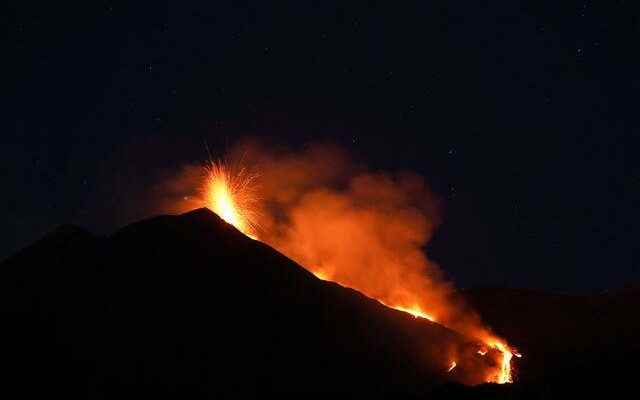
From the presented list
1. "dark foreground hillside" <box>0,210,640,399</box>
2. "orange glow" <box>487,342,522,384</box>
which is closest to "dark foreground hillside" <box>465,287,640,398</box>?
"dark foreground hillside" <box>0,210,640,399</box>

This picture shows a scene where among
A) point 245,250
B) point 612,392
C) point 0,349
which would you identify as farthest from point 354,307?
point 0,349

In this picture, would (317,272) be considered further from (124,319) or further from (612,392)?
(612,392)

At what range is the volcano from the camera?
25.4m

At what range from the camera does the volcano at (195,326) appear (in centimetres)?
2544

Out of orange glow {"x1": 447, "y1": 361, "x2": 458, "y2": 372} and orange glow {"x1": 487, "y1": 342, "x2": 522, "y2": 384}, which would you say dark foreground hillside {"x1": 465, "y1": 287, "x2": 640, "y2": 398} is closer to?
orange glow {"x1": 487, "y1": 342, "x2": 522, "y2": 384}

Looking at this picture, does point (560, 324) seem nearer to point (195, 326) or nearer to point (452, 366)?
point (452, 366)

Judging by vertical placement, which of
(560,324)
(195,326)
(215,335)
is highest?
(560,324)

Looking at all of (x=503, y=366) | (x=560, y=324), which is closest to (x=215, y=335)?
(x=503, y=366)

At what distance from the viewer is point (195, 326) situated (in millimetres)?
29719

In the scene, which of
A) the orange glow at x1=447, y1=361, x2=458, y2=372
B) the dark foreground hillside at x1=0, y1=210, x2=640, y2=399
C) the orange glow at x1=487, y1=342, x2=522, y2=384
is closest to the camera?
the dark foreground hillside at x1=0, y1=210, x2=640, y2=399

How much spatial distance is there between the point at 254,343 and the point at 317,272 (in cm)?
2324

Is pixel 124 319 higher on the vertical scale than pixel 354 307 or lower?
lower

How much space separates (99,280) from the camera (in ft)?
103

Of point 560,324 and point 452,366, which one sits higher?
point 560,324
